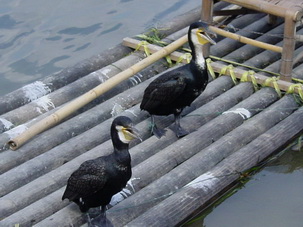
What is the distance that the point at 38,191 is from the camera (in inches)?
291

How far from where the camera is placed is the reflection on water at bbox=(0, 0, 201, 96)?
39.2 ft

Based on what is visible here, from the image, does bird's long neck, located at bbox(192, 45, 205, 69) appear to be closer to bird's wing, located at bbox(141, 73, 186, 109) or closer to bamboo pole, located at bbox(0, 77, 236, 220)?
bird's wing, located at bbox(141, 73, 186, 109)

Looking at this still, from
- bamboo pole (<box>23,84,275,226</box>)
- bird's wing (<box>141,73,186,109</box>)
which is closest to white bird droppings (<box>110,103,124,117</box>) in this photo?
bird's wing (<box>141,73,186,109</box>)

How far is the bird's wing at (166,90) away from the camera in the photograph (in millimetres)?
7941

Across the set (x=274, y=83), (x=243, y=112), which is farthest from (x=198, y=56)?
(x=274, y=83)

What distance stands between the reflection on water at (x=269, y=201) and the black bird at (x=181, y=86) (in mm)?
914

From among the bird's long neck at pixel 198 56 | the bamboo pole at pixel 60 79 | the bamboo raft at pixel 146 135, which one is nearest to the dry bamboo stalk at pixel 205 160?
the bamboo raft at pixel 146 135

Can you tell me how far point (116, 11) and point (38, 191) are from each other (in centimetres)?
644

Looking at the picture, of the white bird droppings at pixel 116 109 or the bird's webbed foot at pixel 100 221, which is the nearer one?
the bird's webbed foot at pixel 100 221

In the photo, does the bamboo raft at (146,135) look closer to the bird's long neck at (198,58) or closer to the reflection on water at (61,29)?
the bird's long neck at (198,58)

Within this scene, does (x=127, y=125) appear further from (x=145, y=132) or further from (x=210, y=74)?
(x=210, y=74)

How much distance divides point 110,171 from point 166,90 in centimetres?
158

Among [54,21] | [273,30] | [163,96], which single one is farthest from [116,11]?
[163,96]

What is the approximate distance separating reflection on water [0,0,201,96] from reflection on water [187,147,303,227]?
435cm
